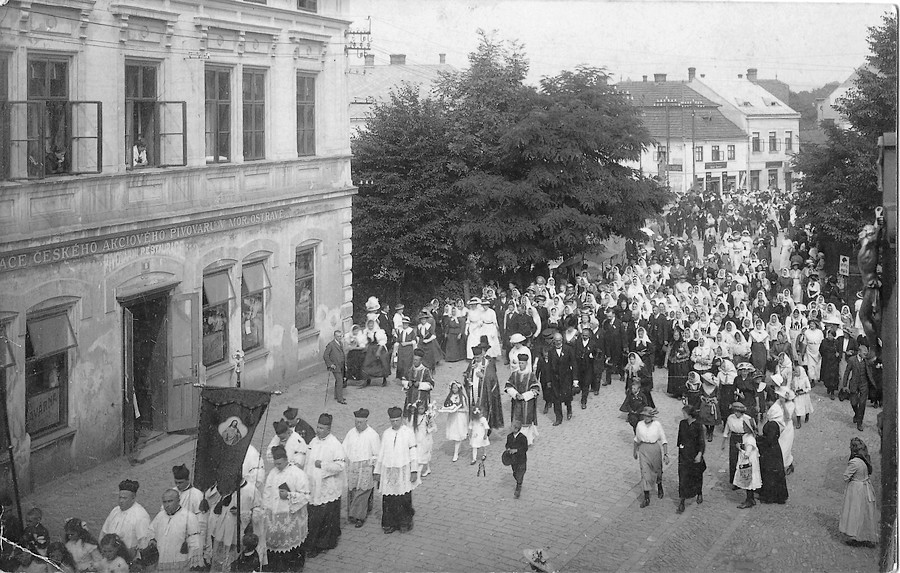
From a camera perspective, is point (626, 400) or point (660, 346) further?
point (660, 346)

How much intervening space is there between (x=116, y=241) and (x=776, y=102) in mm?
7102

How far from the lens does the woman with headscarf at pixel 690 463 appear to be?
9.35m

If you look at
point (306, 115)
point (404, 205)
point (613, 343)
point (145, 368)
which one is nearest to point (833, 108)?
point (613, 343)

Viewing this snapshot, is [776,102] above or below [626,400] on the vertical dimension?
above

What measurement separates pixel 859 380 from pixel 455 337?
164 inches

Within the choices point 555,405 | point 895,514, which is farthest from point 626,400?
point 895,514

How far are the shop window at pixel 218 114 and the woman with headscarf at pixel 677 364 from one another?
195 inches

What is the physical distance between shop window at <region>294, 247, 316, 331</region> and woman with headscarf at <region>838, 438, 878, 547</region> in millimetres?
5142

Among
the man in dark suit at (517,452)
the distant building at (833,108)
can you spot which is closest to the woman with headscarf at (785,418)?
the man in dark suit at (517,452)

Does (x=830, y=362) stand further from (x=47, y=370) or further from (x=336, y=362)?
(x=47, y=370)

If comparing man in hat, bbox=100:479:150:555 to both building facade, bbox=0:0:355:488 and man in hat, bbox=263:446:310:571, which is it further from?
man in hat, bbox=263:446:310:571

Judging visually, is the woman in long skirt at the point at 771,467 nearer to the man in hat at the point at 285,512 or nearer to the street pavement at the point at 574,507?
the street pavement at the point at 574,507

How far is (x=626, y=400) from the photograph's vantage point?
10227mm

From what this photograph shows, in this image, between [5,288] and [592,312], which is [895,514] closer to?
[592,312]
